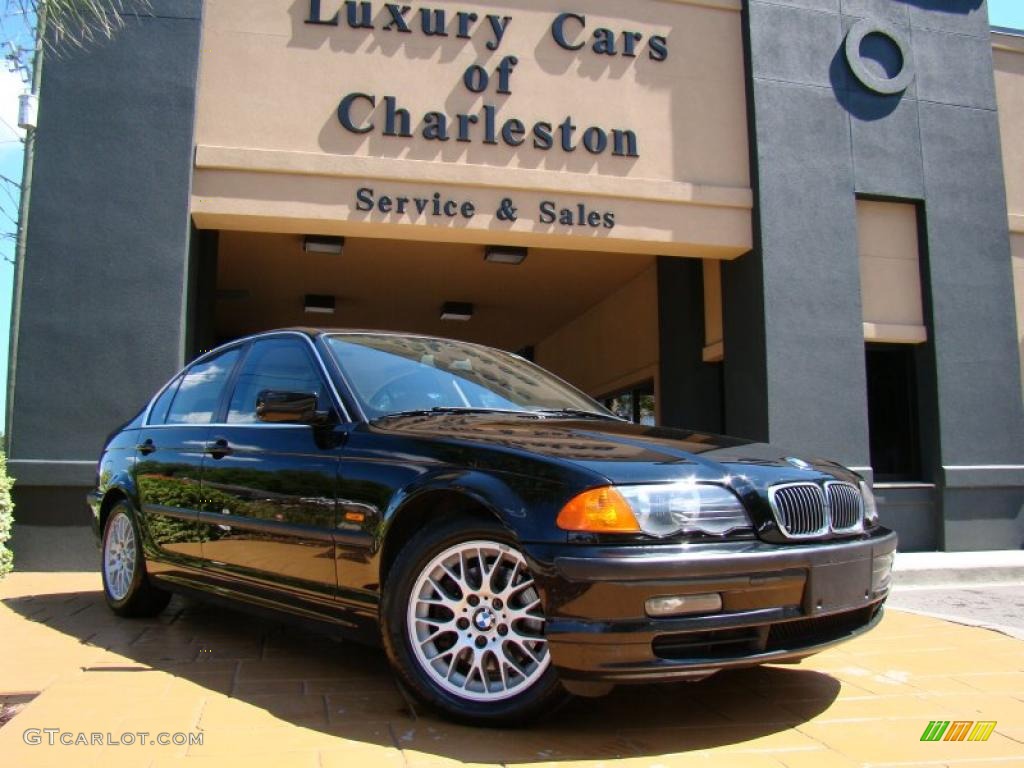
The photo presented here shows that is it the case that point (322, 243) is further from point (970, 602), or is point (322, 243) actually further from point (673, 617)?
point (673, 617)

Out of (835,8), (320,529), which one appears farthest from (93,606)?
(835,8)

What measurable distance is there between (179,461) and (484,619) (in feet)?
7.56

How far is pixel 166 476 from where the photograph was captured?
459 cm

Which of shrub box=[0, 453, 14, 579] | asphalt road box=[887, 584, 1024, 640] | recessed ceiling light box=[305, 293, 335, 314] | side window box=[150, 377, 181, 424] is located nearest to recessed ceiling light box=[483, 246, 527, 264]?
recessed ceiling light box=[305, 293, 335, 314]

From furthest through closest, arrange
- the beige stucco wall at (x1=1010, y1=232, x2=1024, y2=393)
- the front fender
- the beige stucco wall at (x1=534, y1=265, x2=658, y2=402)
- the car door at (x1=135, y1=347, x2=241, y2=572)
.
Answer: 1. the beige stucco wall at (x1=534, y1=265, x2=658, y2=402)
2. the beige stucco wall at (x1=1010, y1=232, x2=1024, y2=393)
3. the car door at (x1=135, y1=347, x2=241, y2=572)
4. the front fender

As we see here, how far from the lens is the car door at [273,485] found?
3.54 metres

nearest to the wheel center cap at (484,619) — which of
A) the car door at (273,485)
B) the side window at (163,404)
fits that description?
the car door at (273,485)

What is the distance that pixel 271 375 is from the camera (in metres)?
4.18

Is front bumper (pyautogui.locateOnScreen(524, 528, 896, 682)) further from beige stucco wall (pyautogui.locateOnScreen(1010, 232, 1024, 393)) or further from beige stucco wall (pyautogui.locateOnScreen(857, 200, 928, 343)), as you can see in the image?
beige stucco wall (pyautogui.locateOnScreen(1010, 232, 1024, 393))

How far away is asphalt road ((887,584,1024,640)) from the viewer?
19.5 feet

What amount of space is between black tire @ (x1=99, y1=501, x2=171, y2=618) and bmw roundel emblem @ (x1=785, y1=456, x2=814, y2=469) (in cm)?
350

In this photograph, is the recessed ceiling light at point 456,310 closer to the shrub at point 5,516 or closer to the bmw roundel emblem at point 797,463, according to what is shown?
the shrub at point 5,516

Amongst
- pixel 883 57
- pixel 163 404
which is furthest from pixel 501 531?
pixel 883 57

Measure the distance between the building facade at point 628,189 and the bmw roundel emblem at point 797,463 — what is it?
568 cm
